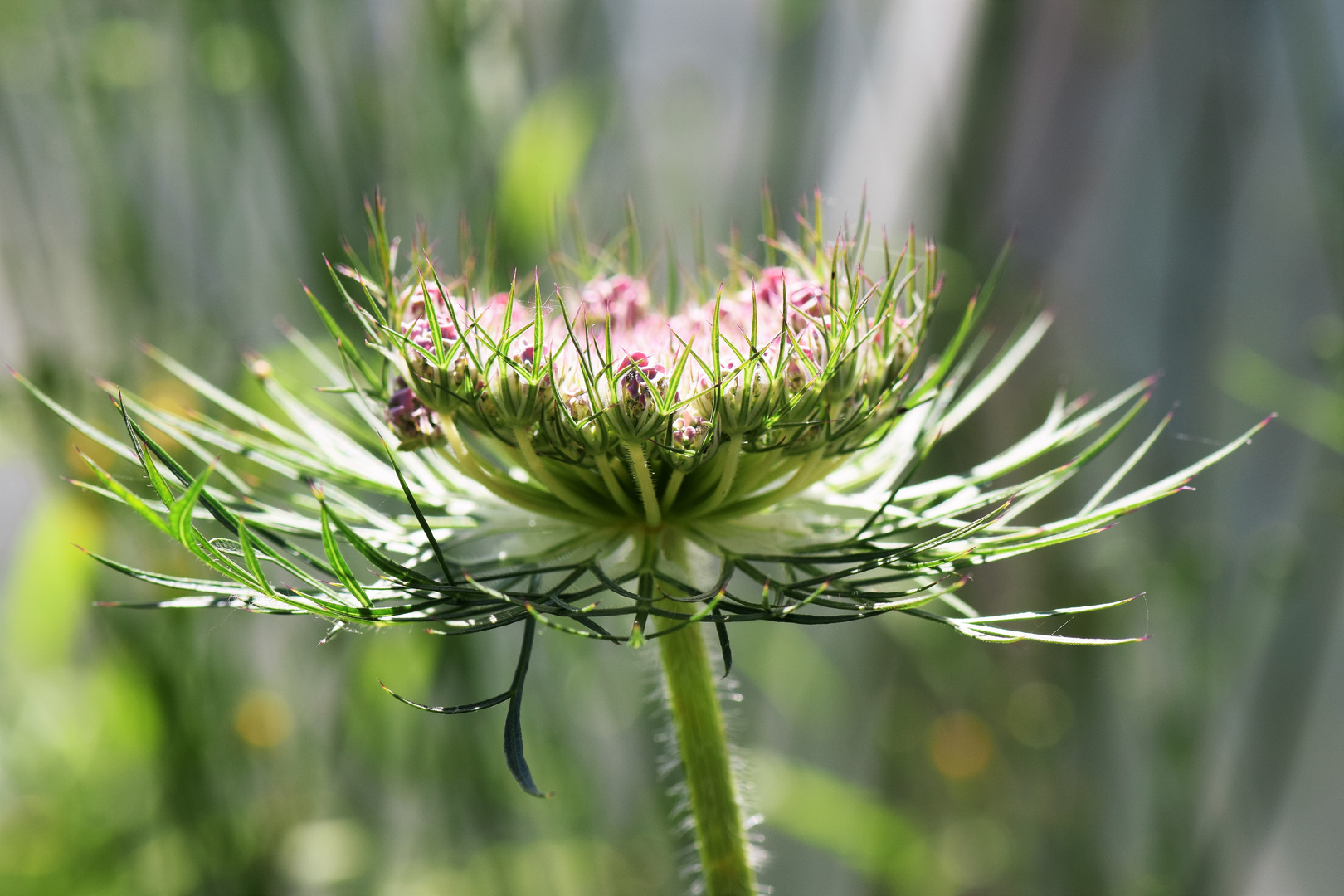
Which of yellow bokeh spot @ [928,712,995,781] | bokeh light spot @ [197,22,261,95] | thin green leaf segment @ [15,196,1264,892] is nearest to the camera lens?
thin green leaf segment @ [15,196,1264,892]

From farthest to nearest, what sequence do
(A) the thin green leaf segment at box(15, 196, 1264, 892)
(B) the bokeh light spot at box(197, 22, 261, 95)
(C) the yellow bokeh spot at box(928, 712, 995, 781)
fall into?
(C) the yellow bokeh spot at box(928, 712, 995, 781) → (B) the bokeh light spot at box(197, 22, 261, 95) → (A) the thin green leaf segment at box(15, 196, 1264, 892)

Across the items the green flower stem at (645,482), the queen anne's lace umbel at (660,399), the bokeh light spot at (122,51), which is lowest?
the green flower stem at (645,482)

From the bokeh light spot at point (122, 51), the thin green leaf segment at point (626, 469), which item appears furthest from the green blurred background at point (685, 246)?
the thin green leaf segment at point (626, 469)

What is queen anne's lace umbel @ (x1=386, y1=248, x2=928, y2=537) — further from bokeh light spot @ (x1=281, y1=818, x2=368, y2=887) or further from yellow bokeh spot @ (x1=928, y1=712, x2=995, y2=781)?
yellow bokeh spot @ (x1=928, y1=712, x2=995, y2=781)

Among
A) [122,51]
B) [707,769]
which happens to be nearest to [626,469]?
[707,769]

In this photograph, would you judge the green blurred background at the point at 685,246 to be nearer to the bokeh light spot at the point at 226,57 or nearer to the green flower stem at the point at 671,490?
the bokeh light spot at the point at 226,57

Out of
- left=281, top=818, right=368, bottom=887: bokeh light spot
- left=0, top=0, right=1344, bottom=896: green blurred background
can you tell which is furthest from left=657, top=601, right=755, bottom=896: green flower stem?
left=281, top=818, right=368, bottom=887: bokeh light spot

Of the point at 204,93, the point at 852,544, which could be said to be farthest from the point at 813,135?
the point at 852,544

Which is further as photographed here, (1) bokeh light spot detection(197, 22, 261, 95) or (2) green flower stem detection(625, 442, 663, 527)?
(1) bokeh light spot detection(197, 22, 261, 95)

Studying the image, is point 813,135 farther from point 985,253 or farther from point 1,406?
point 1,406
